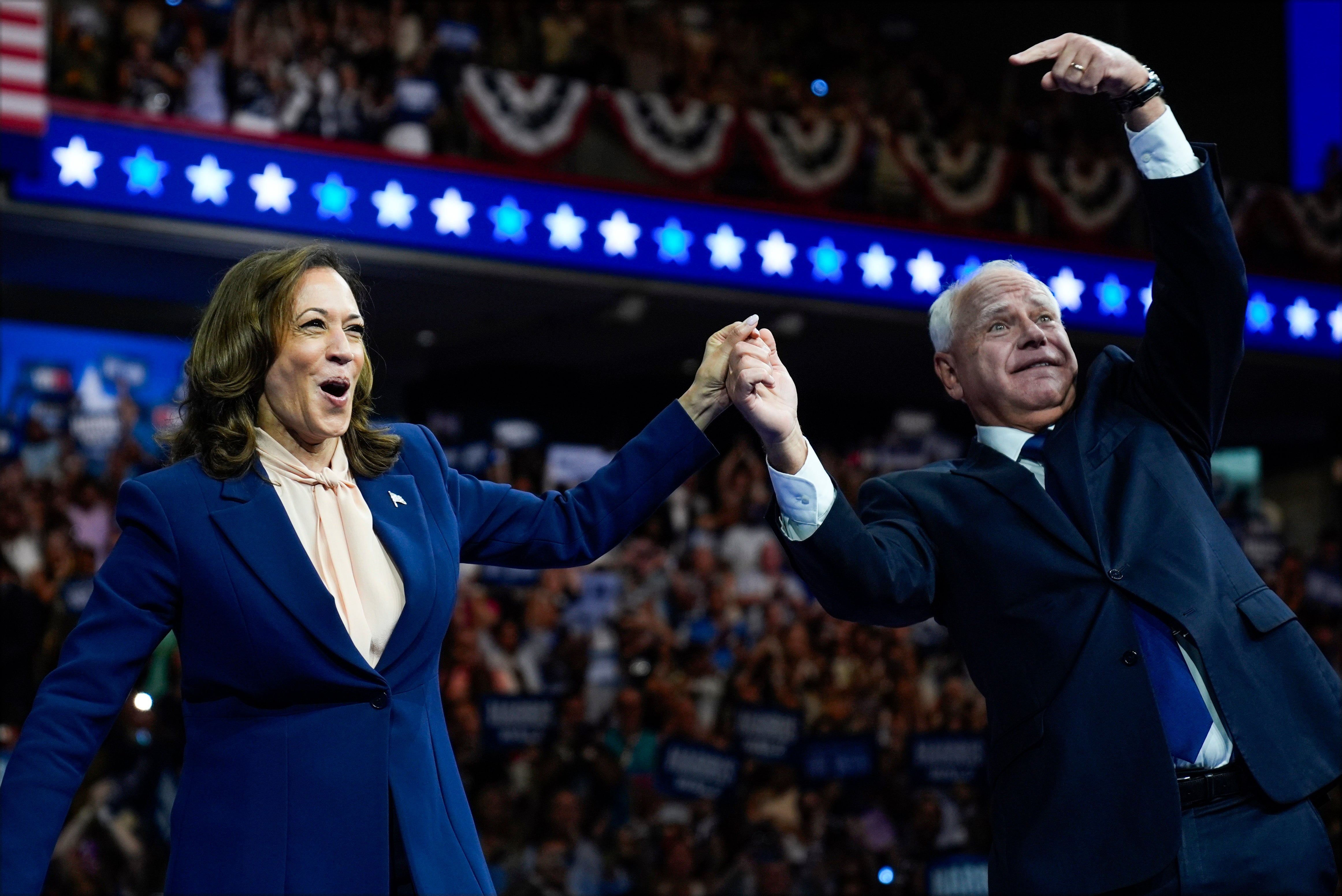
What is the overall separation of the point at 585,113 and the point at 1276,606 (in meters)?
7.15

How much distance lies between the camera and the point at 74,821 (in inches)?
221

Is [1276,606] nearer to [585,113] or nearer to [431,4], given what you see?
[585,113]

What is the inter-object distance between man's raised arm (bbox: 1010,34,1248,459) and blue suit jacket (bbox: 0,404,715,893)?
1130 mm

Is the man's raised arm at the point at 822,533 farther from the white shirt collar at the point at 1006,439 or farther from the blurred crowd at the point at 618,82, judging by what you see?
the blurred crowd at the point at 618,82

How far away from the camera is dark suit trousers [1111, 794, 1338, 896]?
1.91 meters

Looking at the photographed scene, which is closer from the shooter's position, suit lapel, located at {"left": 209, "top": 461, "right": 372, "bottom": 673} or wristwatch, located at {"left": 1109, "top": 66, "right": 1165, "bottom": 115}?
suit lapel, located at {"left": 209, "top": 461, "right": 372, "bottom": 673}

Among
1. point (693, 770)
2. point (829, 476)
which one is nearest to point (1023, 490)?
point (829, 476)

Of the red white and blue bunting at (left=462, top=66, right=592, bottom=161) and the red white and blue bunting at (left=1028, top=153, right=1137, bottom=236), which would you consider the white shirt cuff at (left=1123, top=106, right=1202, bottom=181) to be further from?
the red white and blue bunting at (left=1028, top=153, right=1137, bottom=236)

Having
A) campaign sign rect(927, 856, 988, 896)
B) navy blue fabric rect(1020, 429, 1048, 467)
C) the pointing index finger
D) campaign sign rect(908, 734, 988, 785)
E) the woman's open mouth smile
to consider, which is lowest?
campaign sign rect(927, 856, 988, 896)

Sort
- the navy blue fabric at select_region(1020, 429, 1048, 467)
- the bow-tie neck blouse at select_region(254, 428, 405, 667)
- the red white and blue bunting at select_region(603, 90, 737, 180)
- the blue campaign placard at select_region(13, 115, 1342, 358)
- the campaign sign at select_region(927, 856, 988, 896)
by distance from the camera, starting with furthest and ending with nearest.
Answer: the red white and blue bunting at select_region(603, 90, 737, 180)
the blue campaign placard at select_region(13, 115, 1342, 358)
the campaign sign at select_region(927, 856, 988, 896)
the navy blue fabric at select_region(1020, 429, 1048, 467)
the bow-tie neck blouse at select_region(254, 428, 405, 667)

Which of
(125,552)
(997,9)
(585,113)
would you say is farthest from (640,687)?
(997,9)

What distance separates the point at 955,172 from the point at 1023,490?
8.04m

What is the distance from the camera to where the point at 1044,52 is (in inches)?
81.8

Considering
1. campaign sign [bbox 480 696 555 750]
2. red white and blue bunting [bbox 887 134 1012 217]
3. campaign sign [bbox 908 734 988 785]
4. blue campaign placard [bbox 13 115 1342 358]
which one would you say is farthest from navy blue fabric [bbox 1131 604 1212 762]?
red white and blue bunting [bbox 887 134 1012 217]
